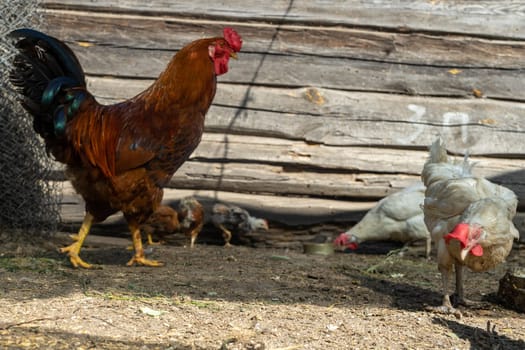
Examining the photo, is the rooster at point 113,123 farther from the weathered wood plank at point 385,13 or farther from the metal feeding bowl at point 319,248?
the metal feeding bowl at point 319,248

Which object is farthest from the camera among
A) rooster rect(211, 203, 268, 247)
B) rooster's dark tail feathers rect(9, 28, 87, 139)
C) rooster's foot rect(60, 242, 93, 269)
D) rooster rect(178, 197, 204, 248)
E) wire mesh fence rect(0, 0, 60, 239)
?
rooster rect(211, 203, 268, 247)

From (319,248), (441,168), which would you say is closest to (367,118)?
(319,248)

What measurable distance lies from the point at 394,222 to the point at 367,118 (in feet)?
3.43

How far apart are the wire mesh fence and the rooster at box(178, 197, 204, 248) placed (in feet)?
3.79

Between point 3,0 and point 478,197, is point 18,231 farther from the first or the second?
point 478,197

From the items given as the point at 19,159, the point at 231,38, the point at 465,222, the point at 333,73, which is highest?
the point at 231,38

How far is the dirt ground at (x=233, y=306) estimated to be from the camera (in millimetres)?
3279

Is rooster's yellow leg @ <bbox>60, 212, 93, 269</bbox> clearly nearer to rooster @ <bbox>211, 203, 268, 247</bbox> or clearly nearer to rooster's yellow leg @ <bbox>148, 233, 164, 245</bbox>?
rooster's yellow leg @ <bbox>148, 233, 164, 245</bbox>

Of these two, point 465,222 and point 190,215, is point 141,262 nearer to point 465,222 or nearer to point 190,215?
point 190,215

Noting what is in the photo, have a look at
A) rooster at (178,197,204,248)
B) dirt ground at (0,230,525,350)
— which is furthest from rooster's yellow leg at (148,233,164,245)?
dirt ground at (0,230,525,350)

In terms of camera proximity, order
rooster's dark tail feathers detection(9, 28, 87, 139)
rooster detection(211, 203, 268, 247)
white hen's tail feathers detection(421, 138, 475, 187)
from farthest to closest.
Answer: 1. rooster detection(211, 203, 268, 247)
2. rooster's dark tail feathers detection(9, 28, 87, 139)
3. white hen's tail feathers detection(421, 138, 475, 187)

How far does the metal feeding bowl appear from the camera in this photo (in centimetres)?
631

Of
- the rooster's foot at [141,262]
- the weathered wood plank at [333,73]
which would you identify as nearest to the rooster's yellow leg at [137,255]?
the rooster's foot at [141,262]

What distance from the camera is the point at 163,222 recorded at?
627 centimetres
